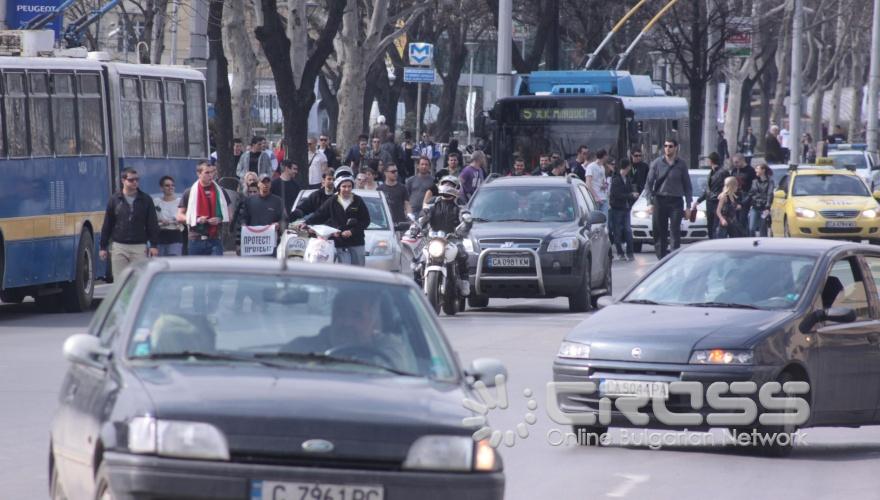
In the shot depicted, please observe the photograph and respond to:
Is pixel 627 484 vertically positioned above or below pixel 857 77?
above

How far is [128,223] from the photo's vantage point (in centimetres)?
2095

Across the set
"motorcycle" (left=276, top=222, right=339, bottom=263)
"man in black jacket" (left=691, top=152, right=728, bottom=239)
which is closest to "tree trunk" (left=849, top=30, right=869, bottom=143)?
"man in black jacket" (left=691, top=152, right=728, bottom=239)

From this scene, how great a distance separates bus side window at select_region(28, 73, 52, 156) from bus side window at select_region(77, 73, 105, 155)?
0.75 m

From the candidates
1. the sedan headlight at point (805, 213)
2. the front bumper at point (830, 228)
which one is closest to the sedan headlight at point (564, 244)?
the front bumper at point (830, 228)

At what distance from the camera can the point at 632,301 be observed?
1250cm

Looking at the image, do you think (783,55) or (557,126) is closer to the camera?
(557,126)

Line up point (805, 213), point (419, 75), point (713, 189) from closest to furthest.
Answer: point (713, 189) < point (805, 213) < point (419, 75)

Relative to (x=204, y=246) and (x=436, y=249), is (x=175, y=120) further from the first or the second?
(x=436, y=249)

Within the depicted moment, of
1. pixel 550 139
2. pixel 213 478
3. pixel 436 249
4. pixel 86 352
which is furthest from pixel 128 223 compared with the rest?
pixel 550 139

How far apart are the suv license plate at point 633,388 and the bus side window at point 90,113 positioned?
1313 centimetres

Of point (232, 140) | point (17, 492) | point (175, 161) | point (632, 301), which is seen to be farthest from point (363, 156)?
point (17, 492)

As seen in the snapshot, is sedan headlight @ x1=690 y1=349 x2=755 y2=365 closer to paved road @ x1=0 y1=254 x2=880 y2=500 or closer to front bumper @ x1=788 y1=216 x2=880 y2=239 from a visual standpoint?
paved road @ x1=0 y1=254 x2=880 y2=500

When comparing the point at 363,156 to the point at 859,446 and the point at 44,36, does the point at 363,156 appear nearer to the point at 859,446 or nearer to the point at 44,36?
the point at 44,36

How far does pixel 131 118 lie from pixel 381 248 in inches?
149
